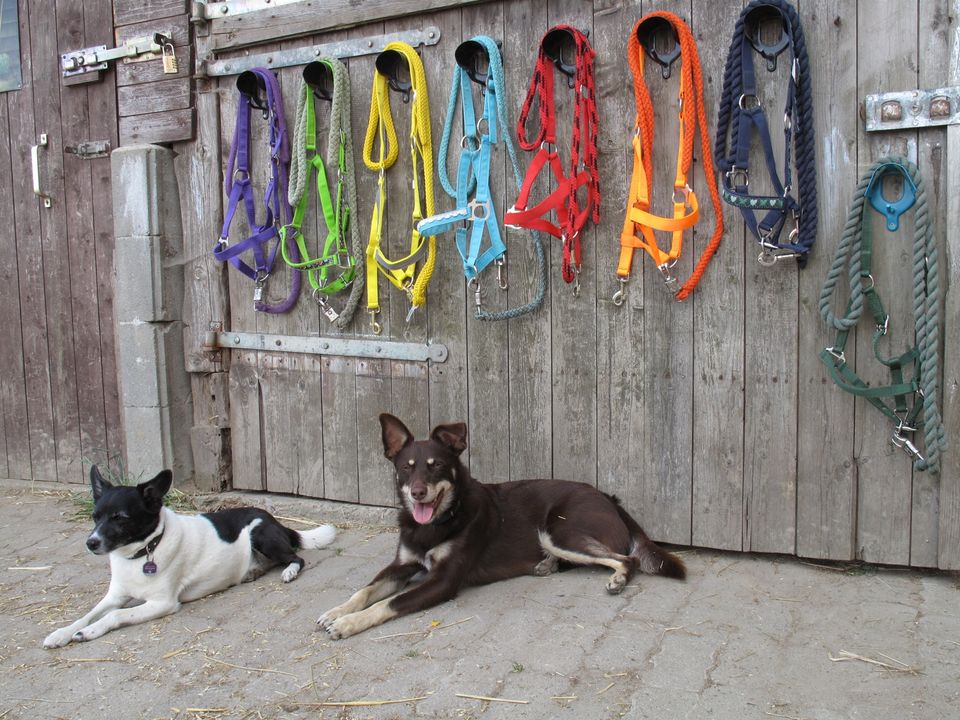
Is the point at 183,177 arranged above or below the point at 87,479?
above

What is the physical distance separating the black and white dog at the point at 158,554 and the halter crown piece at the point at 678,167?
216 cm

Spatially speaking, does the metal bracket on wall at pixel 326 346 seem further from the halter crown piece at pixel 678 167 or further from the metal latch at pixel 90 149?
→ the metal latch at pixel 90 149

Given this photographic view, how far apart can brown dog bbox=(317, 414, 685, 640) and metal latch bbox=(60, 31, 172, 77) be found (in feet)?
9.08

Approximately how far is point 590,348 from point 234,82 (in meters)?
2.53

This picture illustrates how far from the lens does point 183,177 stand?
4980mm

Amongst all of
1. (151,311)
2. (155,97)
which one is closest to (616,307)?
(151,311)

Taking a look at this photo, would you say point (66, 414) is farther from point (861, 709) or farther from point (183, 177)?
point (861, 709)

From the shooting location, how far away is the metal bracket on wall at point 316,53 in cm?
424

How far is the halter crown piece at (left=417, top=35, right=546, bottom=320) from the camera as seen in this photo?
3992mm

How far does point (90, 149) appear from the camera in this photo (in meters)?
5.23

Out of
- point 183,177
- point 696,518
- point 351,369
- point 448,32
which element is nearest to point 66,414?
point 183,177

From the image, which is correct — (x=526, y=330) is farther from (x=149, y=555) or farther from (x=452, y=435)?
(x=149, y=555)

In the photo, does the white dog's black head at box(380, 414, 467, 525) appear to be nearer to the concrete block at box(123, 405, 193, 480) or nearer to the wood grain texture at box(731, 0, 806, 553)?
the wood grain texture at box(731, 0, 806, 553)

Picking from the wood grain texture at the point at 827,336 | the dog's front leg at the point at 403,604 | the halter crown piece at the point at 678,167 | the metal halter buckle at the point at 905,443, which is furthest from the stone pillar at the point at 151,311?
the metal halter buckle at the point at 905,443
